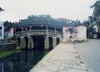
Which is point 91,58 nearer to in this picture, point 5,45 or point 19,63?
point 19,63

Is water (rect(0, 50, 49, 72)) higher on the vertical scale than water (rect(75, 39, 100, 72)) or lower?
lower

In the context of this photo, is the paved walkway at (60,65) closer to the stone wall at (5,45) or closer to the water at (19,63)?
the water at (19,63)

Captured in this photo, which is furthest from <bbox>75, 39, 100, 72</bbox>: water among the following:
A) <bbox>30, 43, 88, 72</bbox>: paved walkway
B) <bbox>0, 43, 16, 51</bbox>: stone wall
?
<bbox>0, 43, 16, 51</bbox>: stone wall

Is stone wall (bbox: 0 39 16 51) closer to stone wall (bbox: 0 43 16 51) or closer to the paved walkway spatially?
stone wall (bbox: 0 43 16 51)

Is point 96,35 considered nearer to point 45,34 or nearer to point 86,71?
point 45,34

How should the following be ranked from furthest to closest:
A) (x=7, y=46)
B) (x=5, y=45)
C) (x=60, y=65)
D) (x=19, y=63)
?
(x=7, y=46)
(x=5, y=45)
(x=19, y=63)
(x=60, y=65)

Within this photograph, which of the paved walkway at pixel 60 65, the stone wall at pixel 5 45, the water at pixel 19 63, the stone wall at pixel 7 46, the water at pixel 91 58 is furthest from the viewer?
the stone wall at pixel 5 45

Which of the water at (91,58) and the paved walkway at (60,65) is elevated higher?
the paved walkway at (60,65)

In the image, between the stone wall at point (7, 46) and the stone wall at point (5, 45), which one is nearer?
the stone wall at point (7, 46)

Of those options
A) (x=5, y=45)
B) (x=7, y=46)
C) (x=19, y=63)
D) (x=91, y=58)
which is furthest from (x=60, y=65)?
(x=7, y=46)

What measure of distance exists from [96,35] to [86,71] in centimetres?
2787

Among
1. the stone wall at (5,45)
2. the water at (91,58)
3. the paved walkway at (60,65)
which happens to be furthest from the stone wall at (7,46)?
the paved walkway at (60,65)

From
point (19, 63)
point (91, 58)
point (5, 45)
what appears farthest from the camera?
point (5, 45)

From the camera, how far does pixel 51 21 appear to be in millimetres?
36094
